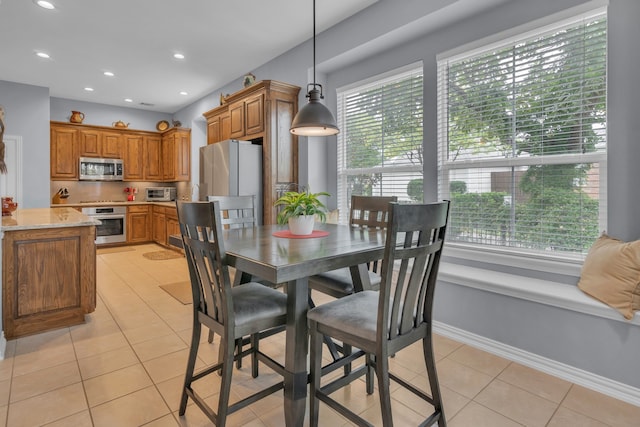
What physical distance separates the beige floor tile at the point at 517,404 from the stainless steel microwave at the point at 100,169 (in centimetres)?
724

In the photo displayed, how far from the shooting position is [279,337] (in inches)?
108

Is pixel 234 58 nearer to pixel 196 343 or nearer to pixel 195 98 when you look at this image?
pixel 195 98

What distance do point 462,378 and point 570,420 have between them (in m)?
0.55

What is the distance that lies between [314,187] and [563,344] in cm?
278

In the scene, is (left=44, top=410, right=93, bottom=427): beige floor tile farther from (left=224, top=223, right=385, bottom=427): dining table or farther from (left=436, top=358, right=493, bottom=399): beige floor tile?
(left=436, top=358, right=493, bottom=399): beige floor tile

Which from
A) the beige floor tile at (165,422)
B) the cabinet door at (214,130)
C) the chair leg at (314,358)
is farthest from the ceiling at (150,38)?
the beige floor tile at (165,422)

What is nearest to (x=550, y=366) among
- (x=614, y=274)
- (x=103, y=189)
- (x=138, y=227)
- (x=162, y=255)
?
(x=614, y=274)

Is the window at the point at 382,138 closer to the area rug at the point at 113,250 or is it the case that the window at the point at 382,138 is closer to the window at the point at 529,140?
the window at the point at 529,140

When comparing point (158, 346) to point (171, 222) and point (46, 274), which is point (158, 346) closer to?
point (46, 274)

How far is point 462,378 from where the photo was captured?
2.15m

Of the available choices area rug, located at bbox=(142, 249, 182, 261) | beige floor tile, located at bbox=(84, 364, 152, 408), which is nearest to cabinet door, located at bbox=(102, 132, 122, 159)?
area rug, located at bbox=(142, 249, 182, 261)

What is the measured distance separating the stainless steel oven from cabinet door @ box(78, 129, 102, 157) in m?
1.07

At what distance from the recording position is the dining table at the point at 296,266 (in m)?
1.42

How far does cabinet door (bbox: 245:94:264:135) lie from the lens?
4.07 meters
